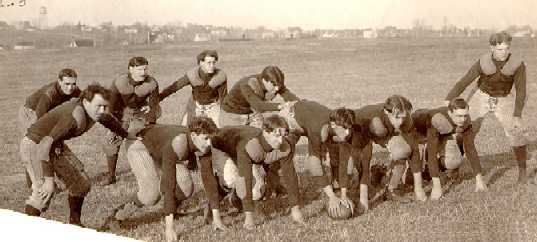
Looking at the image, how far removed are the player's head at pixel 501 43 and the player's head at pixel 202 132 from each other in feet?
4.94

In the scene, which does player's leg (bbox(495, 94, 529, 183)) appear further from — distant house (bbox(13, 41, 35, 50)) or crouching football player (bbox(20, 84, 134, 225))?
distant house (bbox(13, 41, 35, 50))

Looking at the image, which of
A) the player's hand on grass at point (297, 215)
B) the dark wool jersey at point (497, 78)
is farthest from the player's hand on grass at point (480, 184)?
the player's hand on grass at point (297, 215)

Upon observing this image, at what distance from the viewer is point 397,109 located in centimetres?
412

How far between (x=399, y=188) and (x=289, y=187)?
0.96m

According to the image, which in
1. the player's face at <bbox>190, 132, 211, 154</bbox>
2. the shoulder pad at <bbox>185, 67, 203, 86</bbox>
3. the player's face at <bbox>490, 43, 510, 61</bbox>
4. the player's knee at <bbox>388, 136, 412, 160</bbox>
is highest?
the player's face at <bbox>490, 43, 510, 61</bbox>

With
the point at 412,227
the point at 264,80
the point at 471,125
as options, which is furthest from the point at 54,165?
the point at 471,125

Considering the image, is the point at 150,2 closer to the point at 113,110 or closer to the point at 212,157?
the point at 113,110

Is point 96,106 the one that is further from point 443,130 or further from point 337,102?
point 443,130

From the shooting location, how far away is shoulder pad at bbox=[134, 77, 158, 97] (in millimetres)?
4875

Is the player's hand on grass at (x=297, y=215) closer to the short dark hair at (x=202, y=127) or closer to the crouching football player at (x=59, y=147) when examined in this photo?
the short dark hair at (x=202, y=127)

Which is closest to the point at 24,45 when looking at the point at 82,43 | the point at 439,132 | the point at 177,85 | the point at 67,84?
the point at 82,43

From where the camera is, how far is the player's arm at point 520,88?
12.1ft

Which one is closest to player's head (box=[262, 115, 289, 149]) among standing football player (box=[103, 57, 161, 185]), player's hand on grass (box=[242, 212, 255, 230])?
player's hand on grass (box=[242, 212, 255, 230])

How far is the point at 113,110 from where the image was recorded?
4930 mm
